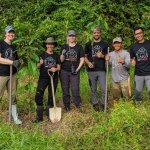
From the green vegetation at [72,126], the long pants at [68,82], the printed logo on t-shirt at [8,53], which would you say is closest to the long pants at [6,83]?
the green vegetation at [72,126]

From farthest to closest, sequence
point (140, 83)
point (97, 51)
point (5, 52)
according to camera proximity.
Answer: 1. point (97, 51)
2. point (140, 83)
3. point (5, 52)

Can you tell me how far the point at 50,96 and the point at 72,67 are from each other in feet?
2.55

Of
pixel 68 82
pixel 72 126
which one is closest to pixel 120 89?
pixel 68 82

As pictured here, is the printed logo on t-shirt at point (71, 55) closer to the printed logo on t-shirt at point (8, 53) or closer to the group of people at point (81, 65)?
the group of people at point (81, 65)

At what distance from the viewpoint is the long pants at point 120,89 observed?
25.7 ft

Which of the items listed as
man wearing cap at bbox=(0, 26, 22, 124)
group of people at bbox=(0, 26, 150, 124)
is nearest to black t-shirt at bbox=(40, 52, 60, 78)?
group of people at bbox=(0, 26, 150, 124)

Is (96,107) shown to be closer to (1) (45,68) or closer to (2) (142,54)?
(1) (45,68)

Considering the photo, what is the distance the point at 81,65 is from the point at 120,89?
979mm

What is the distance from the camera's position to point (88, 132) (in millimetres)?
6875

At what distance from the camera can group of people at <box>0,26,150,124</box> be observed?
7.59m

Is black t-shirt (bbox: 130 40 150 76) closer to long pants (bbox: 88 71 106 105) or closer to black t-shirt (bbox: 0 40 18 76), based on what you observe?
long pants (bbox: 88 71 106 105)

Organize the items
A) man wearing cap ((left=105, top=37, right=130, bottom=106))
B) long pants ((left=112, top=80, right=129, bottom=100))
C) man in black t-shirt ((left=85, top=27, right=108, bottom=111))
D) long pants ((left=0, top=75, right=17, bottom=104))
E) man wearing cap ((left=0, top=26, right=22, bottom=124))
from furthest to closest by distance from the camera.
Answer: man in black t-shirt ((left=85, top=27, right=108, bottom=111))
long pants ((left=112, top=80, right=129, bottom=100))
man wearing cap ((left=105, top=37, right=130, bottom=106))
long pants ((left=0, top=75, right=17, bottom=104))
man wearing cap ((left=0, top=26, right=22, bottom=124))

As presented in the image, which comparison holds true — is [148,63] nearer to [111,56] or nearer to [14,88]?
[111,56]

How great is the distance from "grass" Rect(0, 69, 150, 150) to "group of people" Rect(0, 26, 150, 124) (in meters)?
0.47
